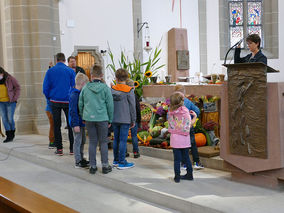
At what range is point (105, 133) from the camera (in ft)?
17.0

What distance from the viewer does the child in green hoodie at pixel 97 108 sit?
16.6 feet

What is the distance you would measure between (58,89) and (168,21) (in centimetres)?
799

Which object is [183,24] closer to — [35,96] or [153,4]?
[153,4]

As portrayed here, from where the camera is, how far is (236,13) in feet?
50.0

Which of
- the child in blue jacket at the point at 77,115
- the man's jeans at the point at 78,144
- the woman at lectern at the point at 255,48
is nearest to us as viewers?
the woman at lectern at the point at 255,48

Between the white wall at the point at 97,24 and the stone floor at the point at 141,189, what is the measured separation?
497 centimetres

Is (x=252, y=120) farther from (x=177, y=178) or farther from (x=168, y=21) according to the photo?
(x=168, y=21)

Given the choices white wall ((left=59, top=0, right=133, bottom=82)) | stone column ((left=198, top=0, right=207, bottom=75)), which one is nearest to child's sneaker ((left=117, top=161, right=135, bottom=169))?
white wall ((left=59, top=0, right=133, bottom=82))

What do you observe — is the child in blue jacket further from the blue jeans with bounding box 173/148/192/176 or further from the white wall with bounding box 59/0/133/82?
the white wall with bounding box 59/0/133/82

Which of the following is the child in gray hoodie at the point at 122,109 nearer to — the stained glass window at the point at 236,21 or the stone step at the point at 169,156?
the stone step at the point at 169,156

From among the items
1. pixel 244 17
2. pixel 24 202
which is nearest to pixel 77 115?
pixel 24 202

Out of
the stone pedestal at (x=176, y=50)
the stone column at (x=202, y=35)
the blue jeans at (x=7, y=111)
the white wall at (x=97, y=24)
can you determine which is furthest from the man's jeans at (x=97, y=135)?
the stone column at (x=202, y=35)

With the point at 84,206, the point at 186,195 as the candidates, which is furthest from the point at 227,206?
the point at 84,206

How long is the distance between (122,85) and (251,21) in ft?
36.7
